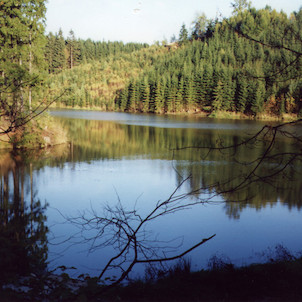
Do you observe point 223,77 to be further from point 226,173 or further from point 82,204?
point 82,204

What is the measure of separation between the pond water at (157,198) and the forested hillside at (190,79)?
3078cm

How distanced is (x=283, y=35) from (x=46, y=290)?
4.85 metres

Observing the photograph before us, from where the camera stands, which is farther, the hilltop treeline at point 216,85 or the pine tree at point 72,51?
the pine tree at point 72,51

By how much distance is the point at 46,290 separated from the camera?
518 cm

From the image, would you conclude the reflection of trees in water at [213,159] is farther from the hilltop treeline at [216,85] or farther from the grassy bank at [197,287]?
the hilltop treeline at [216,85]

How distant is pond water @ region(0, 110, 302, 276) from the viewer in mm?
7816

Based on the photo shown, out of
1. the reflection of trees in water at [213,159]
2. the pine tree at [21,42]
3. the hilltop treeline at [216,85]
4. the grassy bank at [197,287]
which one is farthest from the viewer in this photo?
the hilltop treeline at [216,85]

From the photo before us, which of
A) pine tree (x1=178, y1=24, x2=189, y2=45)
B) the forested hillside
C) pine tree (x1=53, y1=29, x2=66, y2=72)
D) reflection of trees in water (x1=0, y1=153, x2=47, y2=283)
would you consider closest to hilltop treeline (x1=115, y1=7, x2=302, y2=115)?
the forested hillside

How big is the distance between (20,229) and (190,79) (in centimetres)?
6362

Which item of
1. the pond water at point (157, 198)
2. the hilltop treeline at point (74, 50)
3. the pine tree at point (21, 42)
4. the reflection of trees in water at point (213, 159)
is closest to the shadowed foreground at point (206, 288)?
the pond water at point (157, 198)

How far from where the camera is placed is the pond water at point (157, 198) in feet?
25.6

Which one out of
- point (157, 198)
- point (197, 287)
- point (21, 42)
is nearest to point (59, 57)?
point (21, 42)

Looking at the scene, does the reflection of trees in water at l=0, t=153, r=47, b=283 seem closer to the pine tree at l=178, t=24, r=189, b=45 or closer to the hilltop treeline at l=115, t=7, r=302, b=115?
the hilltop treeline at l=115, t=7, r=302, b=115

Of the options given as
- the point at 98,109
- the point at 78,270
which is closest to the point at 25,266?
the point at 78,270
